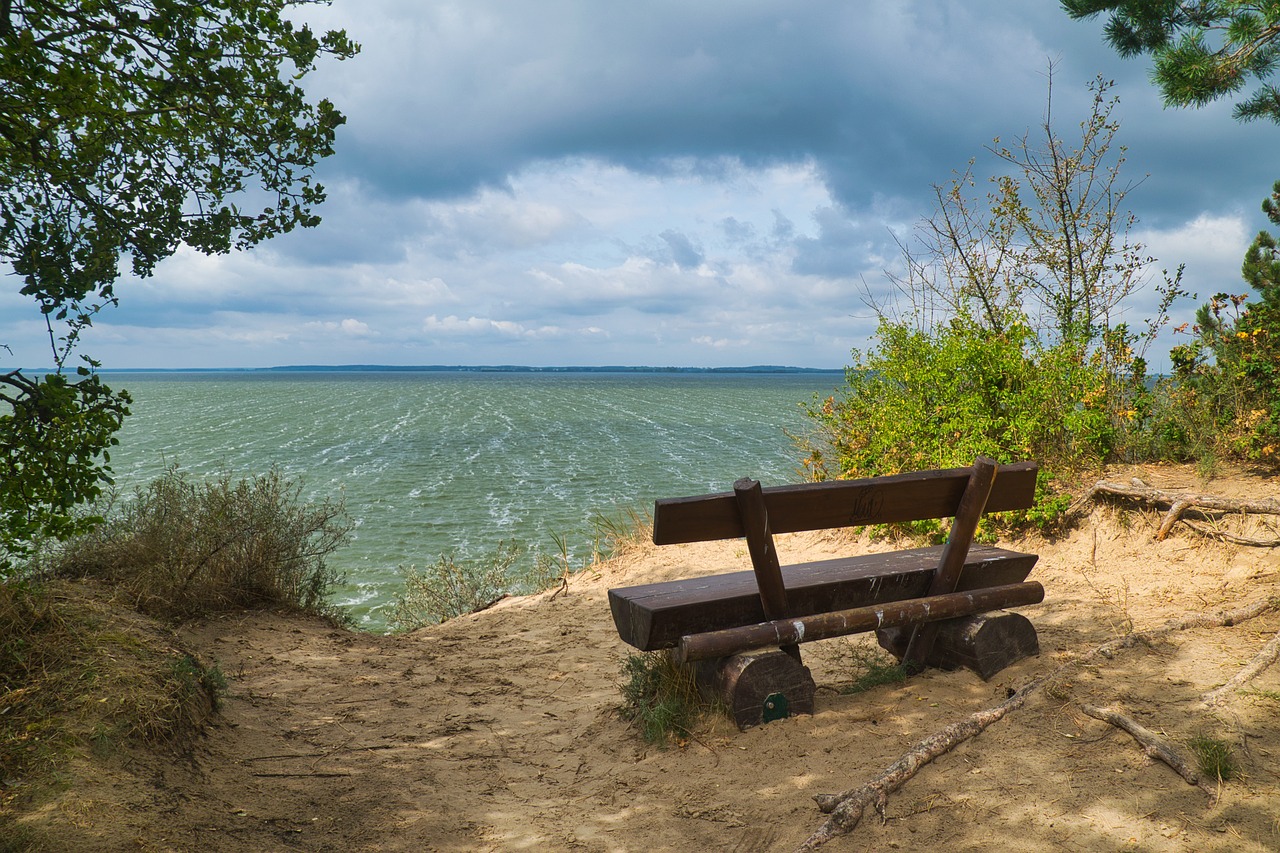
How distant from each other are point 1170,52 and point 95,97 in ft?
35.2

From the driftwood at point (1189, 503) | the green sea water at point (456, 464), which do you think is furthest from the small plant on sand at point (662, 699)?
the driftwood at point (1189, 503)

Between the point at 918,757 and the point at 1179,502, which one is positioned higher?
the point at 1179,502

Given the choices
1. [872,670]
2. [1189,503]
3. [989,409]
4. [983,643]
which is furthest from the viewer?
[989,409]

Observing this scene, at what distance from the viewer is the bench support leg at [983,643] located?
503 cm

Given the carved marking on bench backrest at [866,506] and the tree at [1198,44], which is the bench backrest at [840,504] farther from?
the tree at [1198,44]

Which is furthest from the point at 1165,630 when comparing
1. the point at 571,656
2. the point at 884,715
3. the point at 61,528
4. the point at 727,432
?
the point at 727,432

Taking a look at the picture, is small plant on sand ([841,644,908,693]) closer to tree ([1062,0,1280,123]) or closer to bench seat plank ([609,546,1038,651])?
→ bench seat plank ([609,546,1038,651])

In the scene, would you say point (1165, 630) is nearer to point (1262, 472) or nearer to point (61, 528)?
point (1262, 472)

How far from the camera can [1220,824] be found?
3.21 metres

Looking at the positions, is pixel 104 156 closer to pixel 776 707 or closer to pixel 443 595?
pixel 776 707

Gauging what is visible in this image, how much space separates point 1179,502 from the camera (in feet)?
25.0

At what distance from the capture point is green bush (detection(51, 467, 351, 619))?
715 centimetres

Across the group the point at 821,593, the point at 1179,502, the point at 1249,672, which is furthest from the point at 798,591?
the point at 1179,502

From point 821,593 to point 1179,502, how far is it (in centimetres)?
482
